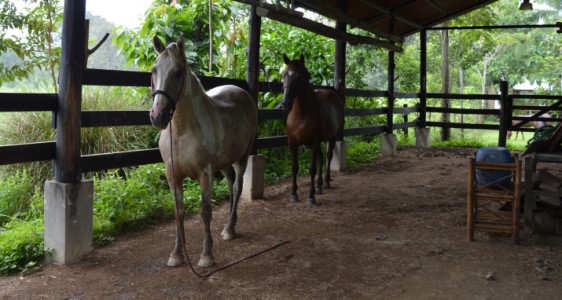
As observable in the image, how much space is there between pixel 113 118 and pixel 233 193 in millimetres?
1399

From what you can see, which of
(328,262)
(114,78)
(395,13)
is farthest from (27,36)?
(395,13)

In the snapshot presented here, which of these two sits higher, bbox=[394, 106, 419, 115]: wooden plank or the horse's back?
bbox=[394, 106, 419, 115]: wooden plank

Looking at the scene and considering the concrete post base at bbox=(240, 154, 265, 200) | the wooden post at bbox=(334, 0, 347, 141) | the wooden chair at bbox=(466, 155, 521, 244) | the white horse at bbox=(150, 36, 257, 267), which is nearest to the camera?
→ the white horse at bbox=(150, 36, 257, 267)

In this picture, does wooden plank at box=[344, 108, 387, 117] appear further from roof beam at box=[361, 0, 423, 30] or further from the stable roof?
roof beam at box=[361, 0, 423, 30]

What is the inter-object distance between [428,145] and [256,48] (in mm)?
8412

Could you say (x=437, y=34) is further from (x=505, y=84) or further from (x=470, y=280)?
(x=470, y=280)

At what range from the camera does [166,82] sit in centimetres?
336

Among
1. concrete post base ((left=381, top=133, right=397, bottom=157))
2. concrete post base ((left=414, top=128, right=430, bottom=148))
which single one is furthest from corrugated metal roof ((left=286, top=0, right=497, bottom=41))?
concrete post base ((left=414, top=128, right=430, bottom=148))

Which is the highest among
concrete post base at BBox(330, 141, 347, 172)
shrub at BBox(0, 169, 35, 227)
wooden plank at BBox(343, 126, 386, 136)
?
wooden plank at BBox(343, 126, 386, 136)

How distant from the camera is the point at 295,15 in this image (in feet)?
20.7

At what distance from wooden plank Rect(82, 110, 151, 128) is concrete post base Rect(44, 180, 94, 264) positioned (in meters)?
0.65

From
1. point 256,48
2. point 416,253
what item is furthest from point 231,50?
point 416,253

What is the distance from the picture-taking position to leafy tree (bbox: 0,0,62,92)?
5.33m

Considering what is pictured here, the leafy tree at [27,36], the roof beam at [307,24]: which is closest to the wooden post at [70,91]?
the leafy tree at [27,36]
